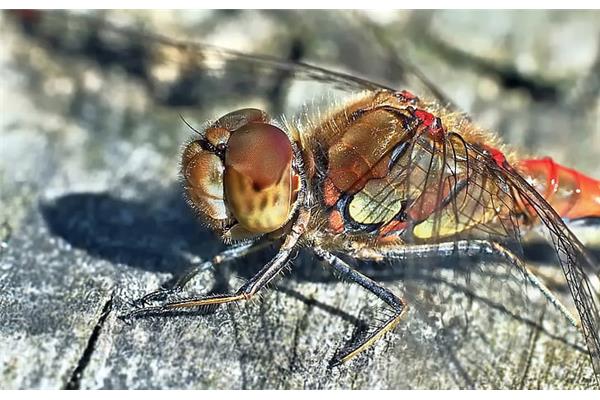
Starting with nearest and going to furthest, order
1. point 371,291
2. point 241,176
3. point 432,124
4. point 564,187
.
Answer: point 241,176, point 371,291, point 432,124, point 564,187

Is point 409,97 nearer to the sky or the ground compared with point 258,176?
nearer to the sky

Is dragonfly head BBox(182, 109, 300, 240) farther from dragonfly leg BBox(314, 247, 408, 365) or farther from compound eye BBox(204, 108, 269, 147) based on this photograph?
dragonfly leg BBox(314, 247, 408, 365)

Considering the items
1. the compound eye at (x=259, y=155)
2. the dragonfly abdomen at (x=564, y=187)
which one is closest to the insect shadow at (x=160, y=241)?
the compound eye at (x=259, y=155)

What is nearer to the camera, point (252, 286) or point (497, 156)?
point (252, 286)

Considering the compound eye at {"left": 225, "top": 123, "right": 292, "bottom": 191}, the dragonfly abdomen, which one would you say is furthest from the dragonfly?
the dragonfly abdomen

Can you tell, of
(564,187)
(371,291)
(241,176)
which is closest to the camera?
(241,176)

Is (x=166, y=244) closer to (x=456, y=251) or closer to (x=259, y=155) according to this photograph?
(x=259, y=155)

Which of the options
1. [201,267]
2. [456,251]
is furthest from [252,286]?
[456,251]
